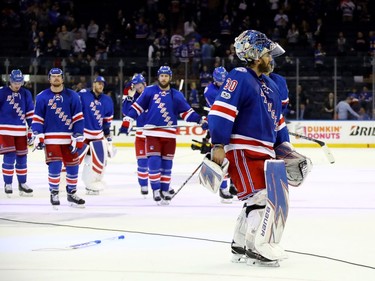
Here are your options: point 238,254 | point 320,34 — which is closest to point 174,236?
point 238,254

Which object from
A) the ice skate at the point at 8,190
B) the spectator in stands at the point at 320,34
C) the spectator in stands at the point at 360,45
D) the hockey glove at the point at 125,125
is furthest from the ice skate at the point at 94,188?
the spectator in stands at the point at 320,34

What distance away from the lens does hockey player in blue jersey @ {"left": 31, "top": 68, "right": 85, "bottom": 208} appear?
990cm

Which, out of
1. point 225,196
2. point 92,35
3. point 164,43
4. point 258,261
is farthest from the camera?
point 92,35

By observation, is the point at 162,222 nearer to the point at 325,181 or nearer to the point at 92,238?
the point at 92,238

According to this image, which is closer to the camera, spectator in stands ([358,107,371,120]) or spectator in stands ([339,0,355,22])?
spectator in stands ([358,107,371,120])

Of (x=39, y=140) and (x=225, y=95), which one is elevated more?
(x=225, y=95)

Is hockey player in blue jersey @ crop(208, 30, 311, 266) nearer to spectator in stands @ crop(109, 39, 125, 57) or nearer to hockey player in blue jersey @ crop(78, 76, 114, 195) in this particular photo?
hockey player in blue jersey @ crop(78, 76, 114, 195)

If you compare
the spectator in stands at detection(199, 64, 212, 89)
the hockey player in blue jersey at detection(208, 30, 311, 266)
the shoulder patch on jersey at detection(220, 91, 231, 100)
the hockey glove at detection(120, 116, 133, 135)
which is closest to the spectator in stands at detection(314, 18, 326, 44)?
the spectator in stands at detection(199, 64, 212, 89)

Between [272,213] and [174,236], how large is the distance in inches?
65.9

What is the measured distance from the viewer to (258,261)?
20.6ft

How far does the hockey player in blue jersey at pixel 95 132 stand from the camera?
1177cm

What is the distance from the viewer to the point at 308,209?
9.88 meters

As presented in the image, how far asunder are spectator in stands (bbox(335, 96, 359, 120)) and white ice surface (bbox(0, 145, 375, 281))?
8216 mm

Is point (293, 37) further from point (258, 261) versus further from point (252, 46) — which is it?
point (258, 261)
